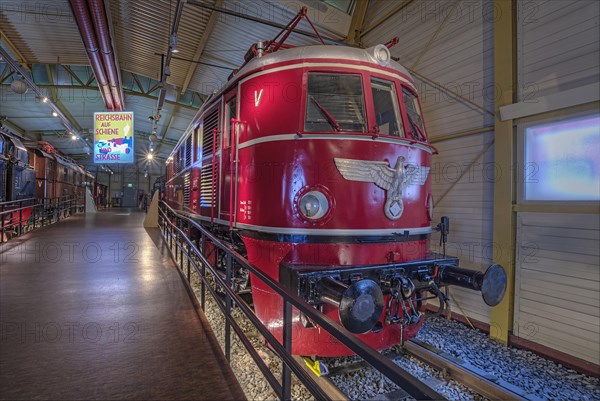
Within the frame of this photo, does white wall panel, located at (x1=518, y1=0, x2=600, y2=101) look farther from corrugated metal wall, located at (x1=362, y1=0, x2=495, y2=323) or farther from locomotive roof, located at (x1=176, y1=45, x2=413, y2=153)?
locomotive roof, located at (x1=176, y1=45, x2=413, y2=153)

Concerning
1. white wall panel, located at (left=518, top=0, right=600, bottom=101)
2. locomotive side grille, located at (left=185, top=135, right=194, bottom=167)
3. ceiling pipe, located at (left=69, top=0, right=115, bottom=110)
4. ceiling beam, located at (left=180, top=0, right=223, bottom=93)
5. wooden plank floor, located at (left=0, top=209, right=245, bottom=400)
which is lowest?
wooden plank floor, located at (left=0, top=209, right=245, bottom=400)

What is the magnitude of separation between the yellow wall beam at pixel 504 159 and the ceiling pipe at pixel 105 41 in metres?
6.25

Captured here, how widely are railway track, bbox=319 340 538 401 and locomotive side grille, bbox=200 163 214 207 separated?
2.49 m

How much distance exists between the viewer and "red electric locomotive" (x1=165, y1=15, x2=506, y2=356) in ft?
8.89

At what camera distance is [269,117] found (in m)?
2.97

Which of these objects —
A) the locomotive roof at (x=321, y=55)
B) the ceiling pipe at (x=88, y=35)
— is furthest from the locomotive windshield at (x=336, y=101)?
the ceiling pipe at (x=88, y=35)

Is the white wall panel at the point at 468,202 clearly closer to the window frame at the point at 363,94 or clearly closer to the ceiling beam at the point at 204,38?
the window frame at the point at 363,94

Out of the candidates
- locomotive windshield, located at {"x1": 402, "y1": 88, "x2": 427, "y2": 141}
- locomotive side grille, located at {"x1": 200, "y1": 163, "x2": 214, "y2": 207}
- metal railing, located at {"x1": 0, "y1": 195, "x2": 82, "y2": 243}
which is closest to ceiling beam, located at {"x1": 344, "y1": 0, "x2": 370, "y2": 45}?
locomotive windshield, located at {"x1": 402, "y1": 88, "x2": 427, "y2": 141}

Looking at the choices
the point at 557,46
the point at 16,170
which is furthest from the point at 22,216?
the point at 557,46

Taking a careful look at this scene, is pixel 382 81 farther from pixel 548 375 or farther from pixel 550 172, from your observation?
pixel 548 375

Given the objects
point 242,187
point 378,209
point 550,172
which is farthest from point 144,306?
point 550,172

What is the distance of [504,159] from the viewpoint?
4.12 metres

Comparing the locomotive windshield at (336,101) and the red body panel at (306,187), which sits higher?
the locomotive windshield at (336,101)

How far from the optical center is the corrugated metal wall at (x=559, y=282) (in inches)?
136
